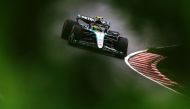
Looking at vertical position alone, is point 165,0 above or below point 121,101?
above

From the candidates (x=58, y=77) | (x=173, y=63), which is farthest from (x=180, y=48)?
(x=58, y=77)

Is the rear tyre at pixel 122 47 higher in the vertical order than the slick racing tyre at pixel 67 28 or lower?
lower

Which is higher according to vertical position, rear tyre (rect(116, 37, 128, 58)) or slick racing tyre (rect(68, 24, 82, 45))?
slick racing tyre (rect(68, 24, 82, 45))

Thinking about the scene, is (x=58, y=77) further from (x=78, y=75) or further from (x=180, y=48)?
(x=180, y=48)

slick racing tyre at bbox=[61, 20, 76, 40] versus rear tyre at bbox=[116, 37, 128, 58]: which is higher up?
slick racing tyre at bbox=[61, 20, 76, 40]
